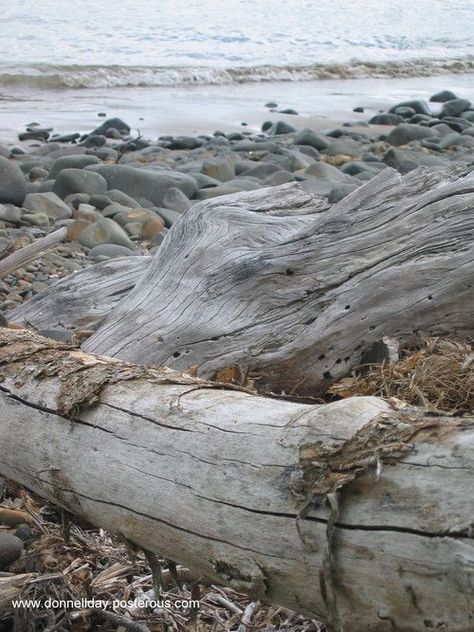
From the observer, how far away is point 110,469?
258 cm

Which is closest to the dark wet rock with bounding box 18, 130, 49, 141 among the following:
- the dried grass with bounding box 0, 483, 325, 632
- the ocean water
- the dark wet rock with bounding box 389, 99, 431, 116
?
the ocean water

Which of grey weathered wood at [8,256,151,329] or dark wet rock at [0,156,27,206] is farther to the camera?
dark wet rock at [0,156,27,206]

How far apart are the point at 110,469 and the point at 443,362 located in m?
1.77

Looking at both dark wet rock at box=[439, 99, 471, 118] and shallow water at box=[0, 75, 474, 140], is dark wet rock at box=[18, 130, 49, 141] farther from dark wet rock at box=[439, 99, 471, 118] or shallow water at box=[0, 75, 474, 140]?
dark wet rock at box=[439, 99, 471, 118]

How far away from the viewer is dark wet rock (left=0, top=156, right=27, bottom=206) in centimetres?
853

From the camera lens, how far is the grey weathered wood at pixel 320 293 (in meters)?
4.16

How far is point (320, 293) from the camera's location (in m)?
4.23

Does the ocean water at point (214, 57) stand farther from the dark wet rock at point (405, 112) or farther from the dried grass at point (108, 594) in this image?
the dried grass at point (108, 594)

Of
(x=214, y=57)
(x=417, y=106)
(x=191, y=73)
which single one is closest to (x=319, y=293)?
(x=417, y=106)

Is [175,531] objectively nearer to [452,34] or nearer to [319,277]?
[319,277]

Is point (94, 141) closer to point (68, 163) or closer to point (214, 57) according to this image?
point (68, 163)

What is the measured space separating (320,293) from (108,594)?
189 centimetres

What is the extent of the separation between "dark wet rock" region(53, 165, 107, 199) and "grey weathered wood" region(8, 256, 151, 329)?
12.7 feet

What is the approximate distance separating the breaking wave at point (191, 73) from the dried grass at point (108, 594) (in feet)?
61.0
